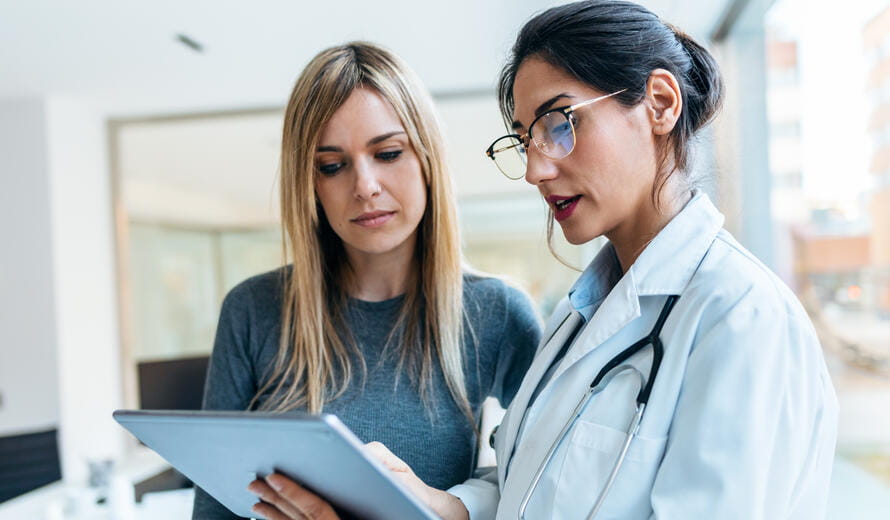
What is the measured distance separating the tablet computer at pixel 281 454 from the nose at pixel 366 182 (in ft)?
1.73

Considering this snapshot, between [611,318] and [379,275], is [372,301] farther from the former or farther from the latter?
[611,318]

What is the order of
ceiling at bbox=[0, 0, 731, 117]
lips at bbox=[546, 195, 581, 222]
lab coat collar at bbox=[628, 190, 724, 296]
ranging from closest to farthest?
lab coat collar at bbox=[628, 190, 724, 296] < lips at bbox=[546, 195, 581, 222] < ceiling at bbox=[0, 0, 731, 117]

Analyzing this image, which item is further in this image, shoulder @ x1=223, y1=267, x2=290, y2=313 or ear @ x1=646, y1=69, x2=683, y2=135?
shoulder @ x1=223, y1=267, x2=290, y2=313

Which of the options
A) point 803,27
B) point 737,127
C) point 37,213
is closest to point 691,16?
point 737,127

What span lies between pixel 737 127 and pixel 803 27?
2.57 feet

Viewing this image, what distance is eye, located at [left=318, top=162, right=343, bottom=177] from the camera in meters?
1.33

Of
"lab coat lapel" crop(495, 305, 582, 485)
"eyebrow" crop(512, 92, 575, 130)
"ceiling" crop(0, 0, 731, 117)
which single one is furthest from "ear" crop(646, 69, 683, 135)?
"ceiling" crop(0, 0, 731, 117)

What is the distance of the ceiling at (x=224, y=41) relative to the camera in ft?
10.4

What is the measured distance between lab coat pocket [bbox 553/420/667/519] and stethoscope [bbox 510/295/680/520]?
11mm

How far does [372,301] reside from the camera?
1447 mm

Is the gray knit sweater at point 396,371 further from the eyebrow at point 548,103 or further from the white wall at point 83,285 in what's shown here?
the white wall at point 83,285

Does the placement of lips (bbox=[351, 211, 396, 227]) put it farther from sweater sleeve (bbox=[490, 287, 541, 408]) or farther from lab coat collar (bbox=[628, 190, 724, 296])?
lab coat collar (bbox=[628, 190, 724, 296])

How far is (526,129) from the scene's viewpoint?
3.39 feet

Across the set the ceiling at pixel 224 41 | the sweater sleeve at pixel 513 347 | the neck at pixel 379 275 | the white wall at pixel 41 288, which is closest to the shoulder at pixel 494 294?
the sweater sleeve at pixel 513 347
